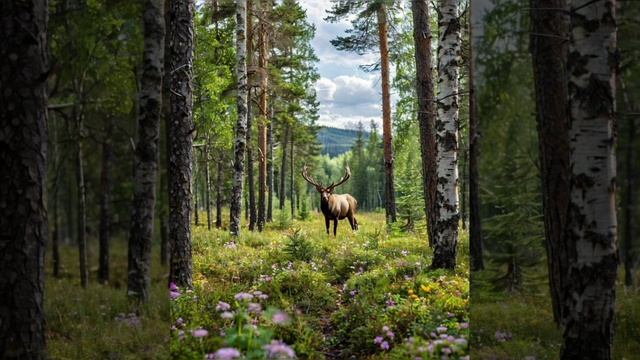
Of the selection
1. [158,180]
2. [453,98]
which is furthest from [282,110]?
[158,180]

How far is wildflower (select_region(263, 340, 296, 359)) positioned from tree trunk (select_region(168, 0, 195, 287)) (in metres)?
1.52

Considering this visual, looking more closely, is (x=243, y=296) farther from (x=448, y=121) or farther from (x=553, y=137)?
(x=448, y=121)

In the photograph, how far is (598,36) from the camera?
387 cm

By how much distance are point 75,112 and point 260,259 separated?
1744 millimetres

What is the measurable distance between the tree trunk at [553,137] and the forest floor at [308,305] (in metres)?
0.86

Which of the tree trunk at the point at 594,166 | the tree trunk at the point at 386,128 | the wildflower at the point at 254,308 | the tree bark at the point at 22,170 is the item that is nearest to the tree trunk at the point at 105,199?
the tree bark at the point at 22,170

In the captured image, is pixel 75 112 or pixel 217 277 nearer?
pixel 75 112

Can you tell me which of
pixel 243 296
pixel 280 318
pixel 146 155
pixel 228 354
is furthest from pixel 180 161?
pixel 228 354

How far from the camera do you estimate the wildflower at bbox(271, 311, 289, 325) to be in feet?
10.7

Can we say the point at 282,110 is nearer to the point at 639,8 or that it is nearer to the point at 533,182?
the point at 533,182

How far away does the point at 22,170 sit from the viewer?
339 centimetres

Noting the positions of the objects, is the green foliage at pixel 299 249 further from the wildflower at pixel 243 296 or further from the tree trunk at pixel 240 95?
the tree trunk at pixel 240 95

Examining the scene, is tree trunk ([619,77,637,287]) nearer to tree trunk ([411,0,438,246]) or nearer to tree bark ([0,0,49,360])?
tree bark ([0,0,49,360])

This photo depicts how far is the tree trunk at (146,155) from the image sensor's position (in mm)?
3939
